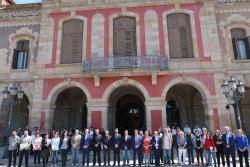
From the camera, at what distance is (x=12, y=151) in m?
11.1

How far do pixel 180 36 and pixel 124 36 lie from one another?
4.06 metres

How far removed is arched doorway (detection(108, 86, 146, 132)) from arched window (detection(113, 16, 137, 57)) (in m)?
3.10

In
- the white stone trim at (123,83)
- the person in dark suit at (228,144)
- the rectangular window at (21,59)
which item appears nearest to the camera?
the person in dark suit at (228,144)

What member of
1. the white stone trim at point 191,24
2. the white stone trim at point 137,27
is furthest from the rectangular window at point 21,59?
the white stone trim at point 191,24

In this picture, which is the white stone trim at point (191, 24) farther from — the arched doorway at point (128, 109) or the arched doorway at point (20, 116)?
the arched doorway at point (20, 116)

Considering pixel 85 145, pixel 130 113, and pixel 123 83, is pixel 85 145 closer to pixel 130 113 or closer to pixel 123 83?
pixel 123 83

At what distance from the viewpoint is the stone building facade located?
52.5 feet

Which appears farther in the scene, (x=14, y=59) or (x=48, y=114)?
(x=14, y=59)

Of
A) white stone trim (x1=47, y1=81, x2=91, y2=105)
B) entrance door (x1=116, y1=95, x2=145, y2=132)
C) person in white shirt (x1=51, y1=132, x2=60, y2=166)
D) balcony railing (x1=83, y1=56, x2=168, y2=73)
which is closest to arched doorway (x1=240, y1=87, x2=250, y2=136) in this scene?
balcony railing (x1=83, y1=56, x2=168, y2=73)

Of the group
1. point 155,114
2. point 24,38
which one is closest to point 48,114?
point 24,38

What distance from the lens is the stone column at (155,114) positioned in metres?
15.4

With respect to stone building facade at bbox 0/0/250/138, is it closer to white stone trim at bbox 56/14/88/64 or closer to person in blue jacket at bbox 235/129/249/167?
white stone trim at bbox 56/14/88/64

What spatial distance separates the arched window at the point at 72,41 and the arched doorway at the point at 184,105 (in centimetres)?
773

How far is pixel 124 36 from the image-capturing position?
17.6 meters
